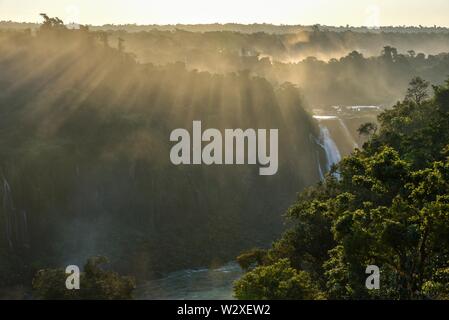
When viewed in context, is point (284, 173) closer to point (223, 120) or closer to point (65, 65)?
point (223, 120)

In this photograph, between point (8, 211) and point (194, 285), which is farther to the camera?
point (8, 211)

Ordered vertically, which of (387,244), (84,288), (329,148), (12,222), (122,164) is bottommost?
(84,288)

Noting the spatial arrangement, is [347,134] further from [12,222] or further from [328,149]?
[12,222]

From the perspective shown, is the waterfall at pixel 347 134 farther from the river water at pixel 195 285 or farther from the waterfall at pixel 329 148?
the river water at pixel 195 285

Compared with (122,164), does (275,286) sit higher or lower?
lower

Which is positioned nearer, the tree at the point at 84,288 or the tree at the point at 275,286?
the tree at the point at 275,286

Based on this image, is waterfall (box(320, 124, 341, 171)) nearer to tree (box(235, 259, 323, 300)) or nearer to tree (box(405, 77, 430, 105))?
tree (box(405, 77, 430, 105))

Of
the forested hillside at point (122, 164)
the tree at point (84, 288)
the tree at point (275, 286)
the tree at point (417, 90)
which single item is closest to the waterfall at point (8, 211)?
the forested hillside at point (122, 164)

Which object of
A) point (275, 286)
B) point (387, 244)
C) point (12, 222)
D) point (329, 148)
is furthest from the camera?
point (329, 148)

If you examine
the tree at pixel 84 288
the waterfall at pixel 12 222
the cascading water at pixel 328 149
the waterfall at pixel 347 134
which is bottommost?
the tree at pixel 84 288

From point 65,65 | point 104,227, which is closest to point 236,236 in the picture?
point 104,227

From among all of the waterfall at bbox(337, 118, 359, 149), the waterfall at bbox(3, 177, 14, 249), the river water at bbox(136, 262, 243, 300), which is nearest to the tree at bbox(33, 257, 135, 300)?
the river water at bbox(136, 262, 243, 300)

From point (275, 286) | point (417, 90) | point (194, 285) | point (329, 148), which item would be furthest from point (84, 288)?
point (329, 148)
